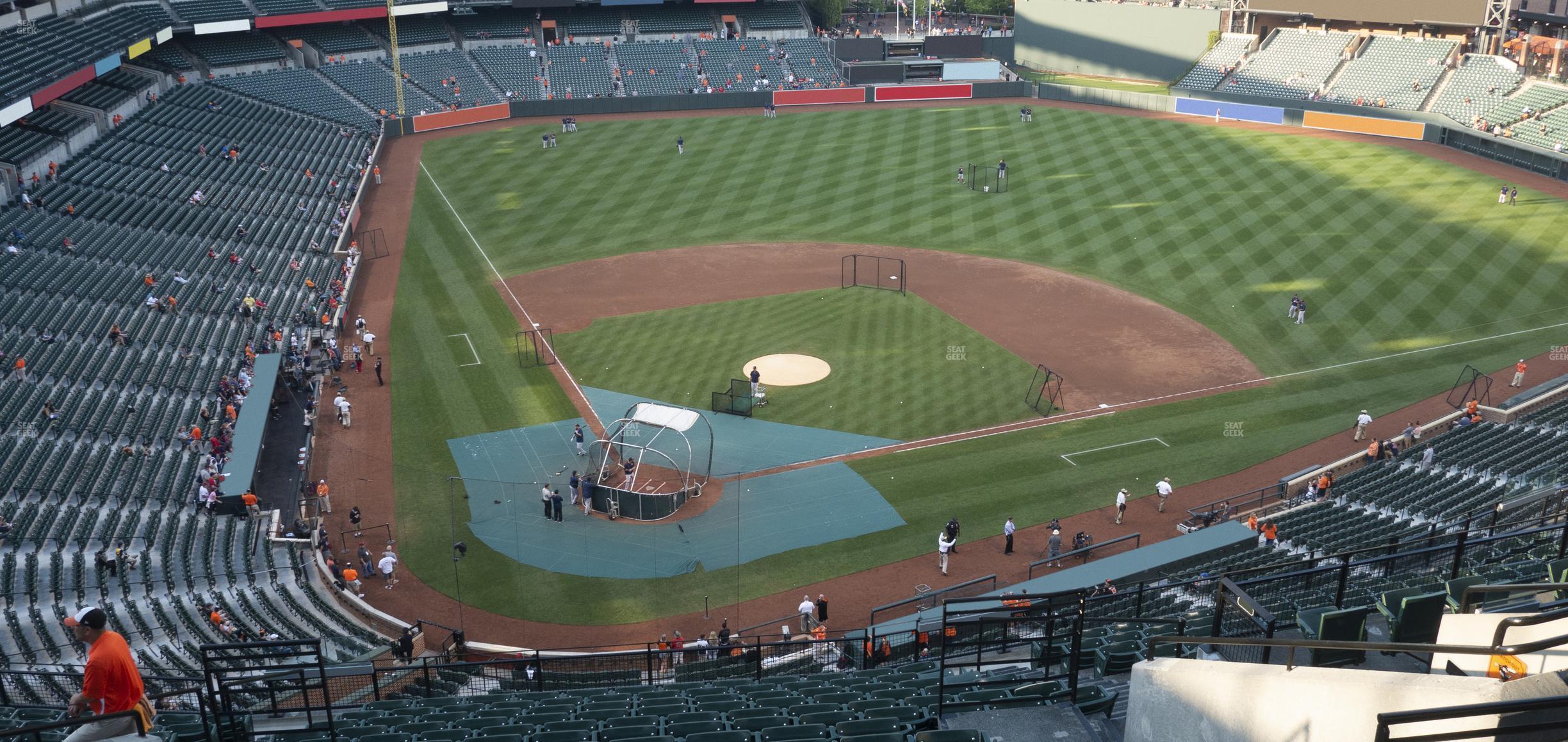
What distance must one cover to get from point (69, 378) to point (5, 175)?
1519 centimetres

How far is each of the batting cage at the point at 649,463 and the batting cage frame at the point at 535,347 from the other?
6.51 m

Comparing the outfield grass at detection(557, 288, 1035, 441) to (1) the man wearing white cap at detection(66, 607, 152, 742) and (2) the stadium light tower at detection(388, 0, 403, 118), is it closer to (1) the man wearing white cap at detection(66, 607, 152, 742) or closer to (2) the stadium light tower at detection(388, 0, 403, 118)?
(1) the man wearing white cap at detection(66, 607, 152, 742)

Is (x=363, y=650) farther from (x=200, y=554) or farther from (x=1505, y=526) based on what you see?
(x=1505, y=526)

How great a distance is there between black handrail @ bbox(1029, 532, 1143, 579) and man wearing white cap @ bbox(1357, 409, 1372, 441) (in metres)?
8.98

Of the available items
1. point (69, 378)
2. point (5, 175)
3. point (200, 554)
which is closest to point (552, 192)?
point (5, 175)

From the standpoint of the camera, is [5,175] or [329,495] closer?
[329,495]

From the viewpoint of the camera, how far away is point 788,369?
129ft

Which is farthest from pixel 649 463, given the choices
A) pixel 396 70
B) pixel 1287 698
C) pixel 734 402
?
pixel 396 70

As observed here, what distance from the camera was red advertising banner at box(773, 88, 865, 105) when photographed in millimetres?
75438

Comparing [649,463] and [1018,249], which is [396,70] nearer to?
[1018,249]

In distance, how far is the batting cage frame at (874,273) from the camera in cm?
4719

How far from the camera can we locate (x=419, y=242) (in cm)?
5291

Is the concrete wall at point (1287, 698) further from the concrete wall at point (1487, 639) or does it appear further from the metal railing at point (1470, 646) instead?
the concrete wall at point (1487, 639)

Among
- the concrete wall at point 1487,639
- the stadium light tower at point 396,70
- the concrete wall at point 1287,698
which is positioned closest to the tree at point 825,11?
the stadium light tower at point 396,70
